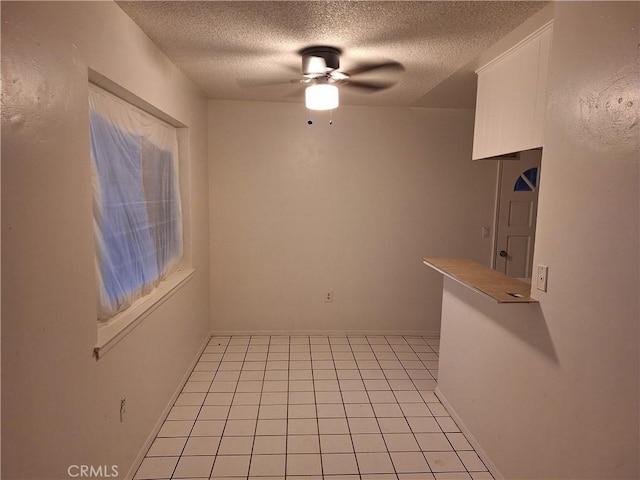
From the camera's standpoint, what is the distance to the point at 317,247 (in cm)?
406

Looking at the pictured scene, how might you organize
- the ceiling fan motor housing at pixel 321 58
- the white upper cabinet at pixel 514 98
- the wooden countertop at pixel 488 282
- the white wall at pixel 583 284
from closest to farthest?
1. the white wall at pixel 583 284
2. the wooden countertop at pixel 488 282
3. the white upper cabinet at pixel 514 98
4. the ceiling fan motor housing at pixel 321 58

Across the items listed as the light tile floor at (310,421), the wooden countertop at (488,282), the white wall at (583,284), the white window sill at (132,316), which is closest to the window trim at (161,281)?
the white window sill at (132,316)

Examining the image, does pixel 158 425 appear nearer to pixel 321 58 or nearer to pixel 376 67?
pixel 321 58

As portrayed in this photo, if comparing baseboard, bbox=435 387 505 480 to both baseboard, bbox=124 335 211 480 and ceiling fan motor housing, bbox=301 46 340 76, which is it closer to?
baseboard, bbox=124 335 211 480

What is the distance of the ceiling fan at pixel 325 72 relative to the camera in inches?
90.5

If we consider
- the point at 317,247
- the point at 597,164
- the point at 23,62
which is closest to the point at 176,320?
the point at 317,247

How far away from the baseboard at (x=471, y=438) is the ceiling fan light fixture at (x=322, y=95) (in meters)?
2.28

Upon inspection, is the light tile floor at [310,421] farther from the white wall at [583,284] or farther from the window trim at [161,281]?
the window trim at [161,281]

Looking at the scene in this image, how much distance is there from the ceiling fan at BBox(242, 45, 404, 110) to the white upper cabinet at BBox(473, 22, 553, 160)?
635 mm

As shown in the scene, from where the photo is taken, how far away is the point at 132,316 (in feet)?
6.69

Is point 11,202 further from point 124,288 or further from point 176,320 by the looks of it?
A: point 176,320

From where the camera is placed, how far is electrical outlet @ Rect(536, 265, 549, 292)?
5.62 feet

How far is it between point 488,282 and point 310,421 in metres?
1.48

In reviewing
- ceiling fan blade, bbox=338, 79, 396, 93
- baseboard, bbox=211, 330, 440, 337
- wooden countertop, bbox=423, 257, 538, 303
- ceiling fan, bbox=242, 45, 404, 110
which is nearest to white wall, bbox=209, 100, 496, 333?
baseboard, bbox=211, 330, 440, 337
